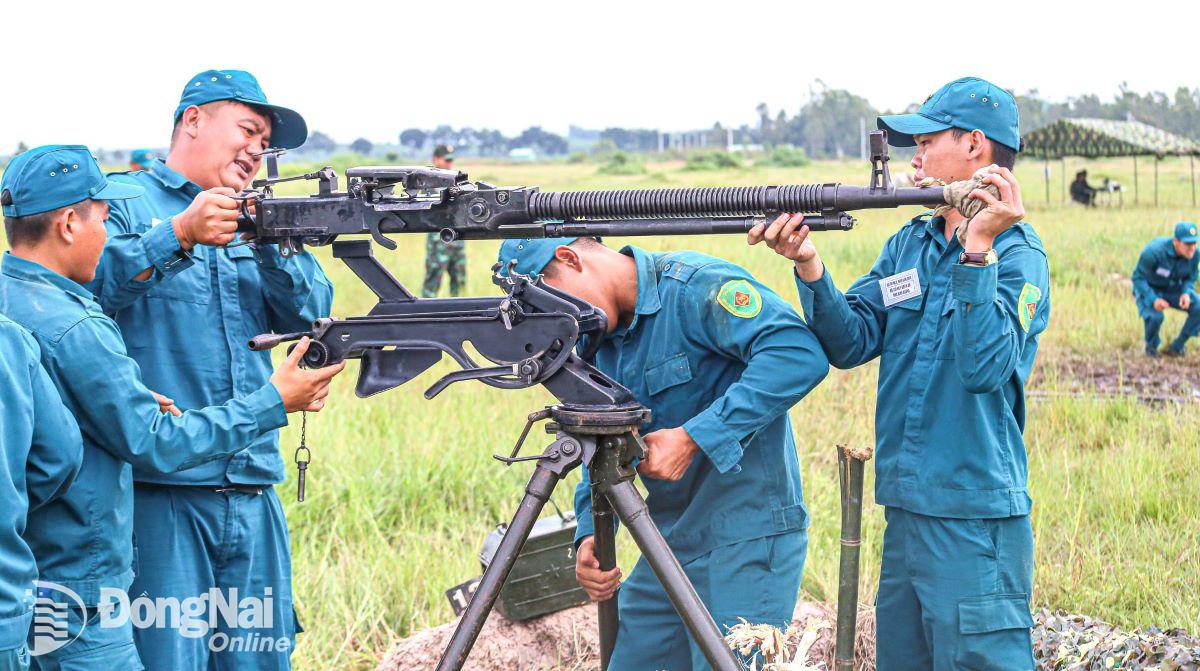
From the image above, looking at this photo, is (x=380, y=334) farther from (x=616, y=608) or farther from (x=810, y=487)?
(x=810, y=487)

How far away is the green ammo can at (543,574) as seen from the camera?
443cm

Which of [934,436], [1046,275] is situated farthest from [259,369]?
[1046,275]

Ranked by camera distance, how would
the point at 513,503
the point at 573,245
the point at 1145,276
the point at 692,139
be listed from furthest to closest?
the point at 692,139, the point at 1145,276, the point at 513,503, the point at 573,245

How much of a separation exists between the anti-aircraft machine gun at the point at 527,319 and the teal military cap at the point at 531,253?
0.21m

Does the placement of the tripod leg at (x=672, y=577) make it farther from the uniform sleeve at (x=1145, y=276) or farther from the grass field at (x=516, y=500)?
the uniform sleeve at (x=1145, y=276)

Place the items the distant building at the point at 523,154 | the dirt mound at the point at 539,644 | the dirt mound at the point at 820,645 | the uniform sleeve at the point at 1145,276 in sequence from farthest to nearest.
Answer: the distant building at the point at 523,154 < the uniform sleeve at the point at 1145,276 < the dirt mound at the point at 539,644 < the dirt mound at the point at 820,645

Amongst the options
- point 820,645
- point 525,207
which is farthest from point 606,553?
point 820,645

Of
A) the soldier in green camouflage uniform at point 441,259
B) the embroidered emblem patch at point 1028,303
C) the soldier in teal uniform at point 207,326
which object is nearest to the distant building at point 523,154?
the soldier in green camouflage uniform at point 441,259

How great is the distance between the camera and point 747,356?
3.14 m

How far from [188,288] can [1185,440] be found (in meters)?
5.30

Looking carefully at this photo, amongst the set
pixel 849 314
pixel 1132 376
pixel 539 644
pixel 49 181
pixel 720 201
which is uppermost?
pixel 49 181

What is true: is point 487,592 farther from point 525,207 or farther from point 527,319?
point 525,207

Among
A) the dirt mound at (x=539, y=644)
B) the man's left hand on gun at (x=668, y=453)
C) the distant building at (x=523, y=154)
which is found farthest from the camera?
the distant building at (x=523, y=154)

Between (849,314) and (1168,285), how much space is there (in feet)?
27.7
